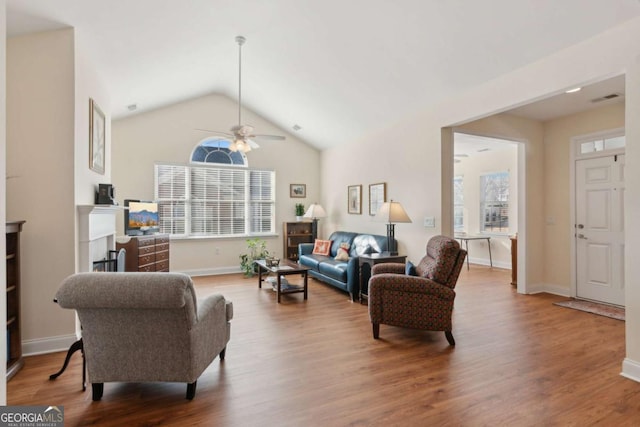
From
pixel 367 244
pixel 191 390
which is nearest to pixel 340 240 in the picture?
pixel 367 244

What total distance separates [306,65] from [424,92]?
1695mm

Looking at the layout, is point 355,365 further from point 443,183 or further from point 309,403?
point 443,183

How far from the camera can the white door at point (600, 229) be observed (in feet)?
14.1

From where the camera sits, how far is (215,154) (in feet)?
22.6

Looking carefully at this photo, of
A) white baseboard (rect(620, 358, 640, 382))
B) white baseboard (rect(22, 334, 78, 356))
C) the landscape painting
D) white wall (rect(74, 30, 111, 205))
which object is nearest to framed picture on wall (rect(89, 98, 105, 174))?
white wall (rect(74, 30, 111, 205))

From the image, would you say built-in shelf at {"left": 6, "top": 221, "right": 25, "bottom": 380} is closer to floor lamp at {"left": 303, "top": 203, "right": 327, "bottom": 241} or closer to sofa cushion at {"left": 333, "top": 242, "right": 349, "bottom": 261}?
sofa cushion at {"left": 333, "top": 242, "right": 349, "bottom": 261}

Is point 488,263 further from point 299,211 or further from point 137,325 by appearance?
point 137,325

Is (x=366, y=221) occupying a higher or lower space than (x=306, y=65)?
lower

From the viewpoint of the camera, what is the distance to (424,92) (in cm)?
444

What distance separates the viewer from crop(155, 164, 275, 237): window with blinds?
21.3ft

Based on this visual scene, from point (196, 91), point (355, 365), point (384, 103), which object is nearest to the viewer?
point (355, 365)

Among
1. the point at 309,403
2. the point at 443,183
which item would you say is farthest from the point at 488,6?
the point at 309,403

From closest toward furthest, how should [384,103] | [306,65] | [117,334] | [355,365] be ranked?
1. [117,334]
2. [355,365]
3. [306,65]
4. [384,103]

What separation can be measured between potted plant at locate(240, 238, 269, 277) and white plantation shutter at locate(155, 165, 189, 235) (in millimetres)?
1320
